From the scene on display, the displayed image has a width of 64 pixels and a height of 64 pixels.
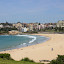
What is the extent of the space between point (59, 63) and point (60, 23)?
157218mm

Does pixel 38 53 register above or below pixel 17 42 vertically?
above

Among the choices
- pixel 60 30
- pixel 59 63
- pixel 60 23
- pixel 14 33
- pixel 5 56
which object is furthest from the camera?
pixel 60 23

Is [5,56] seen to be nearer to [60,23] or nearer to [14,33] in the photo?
[14,33]

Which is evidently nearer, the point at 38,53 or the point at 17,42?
the point at 38,53

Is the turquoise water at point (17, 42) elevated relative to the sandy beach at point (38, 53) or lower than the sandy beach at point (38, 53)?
lower

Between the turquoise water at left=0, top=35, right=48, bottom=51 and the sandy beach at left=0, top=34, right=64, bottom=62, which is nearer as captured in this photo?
the sandy beach at left=0, top=34, right=64, bottom=62

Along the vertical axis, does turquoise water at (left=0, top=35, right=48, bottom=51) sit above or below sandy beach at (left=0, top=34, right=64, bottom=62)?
below

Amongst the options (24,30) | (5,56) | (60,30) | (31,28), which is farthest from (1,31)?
(5,56)

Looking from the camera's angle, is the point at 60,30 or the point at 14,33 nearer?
the point at 60,30

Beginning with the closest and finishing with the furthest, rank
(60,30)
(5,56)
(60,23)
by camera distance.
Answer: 1. (5,56)
2. (60,30)
3. (60,23)

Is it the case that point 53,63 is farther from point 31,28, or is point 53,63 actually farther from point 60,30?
point 31,28

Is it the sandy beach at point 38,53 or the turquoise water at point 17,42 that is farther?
the turquoise water at point 17,42

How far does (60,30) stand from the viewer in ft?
396

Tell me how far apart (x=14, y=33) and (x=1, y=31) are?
74.2 feet
